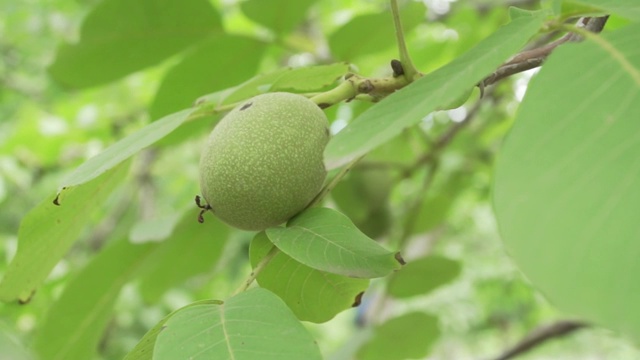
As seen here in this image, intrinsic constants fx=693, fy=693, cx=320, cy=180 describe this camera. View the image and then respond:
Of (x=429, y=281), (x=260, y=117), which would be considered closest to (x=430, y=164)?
(x=429, y=281)

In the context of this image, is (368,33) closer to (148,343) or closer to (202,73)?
(202,73)

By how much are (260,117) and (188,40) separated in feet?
2.24

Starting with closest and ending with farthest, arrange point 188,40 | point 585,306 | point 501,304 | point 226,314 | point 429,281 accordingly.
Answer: point 585,306 < point 226,314 < point 188,40 < point 429,281 < point 501,304

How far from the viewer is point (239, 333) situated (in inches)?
27.1

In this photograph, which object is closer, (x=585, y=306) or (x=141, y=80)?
(x=585, y=306)

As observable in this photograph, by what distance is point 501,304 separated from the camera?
741 centimetres

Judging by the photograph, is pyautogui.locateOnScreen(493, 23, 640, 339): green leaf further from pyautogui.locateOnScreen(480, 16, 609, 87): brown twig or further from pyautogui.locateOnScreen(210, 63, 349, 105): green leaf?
pyautogui.locateOnScreen(210, 63, 349, 105): green leaf

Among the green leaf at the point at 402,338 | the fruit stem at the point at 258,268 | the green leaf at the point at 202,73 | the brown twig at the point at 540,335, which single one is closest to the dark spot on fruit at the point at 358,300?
the fruit stem at the point at 258,268

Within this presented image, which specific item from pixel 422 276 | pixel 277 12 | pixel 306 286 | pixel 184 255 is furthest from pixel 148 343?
pixel 422 276

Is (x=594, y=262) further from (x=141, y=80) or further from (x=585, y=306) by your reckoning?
(x=141, y=80)

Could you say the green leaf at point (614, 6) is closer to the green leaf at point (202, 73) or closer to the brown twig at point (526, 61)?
the brown twig at point (526, 61)

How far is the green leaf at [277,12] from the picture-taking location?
1.50m

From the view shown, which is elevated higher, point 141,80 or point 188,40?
point 188,40

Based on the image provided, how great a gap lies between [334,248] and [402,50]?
0.26 metres
